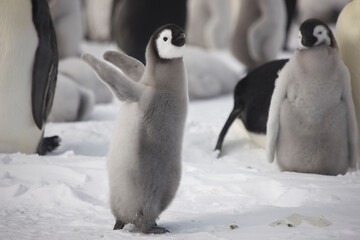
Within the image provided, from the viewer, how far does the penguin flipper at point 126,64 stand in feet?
9.32

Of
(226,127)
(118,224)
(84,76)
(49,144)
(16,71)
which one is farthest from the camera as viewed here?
(84,76)

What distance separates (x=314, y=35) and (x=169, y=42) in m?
1.18

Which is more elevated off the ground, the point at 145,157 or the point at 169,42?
the point at 169,42

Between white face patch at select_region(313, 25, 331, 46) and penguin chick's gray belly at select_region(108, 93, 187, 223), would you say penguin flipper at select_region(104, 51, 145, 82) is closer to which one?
penguin chick's gray belly at select_region(108, 93, 187, 223)

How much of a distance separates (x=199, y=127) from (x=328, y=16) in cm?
623

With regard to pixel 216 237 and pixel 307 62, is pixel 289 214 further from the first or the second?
pixel 307 62

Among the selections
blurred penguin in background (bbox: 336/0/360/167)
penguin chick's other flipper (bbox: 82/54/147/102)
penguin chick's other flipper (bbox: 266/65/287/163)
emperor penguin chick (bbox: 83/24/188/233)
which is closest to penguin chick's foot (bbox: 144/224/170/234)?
emperor penguin chick (bbox: 83/24/188/233)

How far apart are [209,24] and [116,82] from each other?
327 inches

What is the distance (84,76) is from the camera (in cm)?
658

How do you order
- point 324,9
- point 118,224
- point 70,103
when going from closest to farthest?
point 118,224 → point 70,103 → point 324,9

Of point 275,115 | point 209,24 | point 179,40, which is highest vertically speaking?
point 179,40

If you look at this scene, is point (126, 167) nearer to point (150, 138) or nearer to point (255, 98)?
point (150, 138)

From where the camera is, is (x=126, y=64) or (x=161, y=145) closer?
(x=161, y=145)

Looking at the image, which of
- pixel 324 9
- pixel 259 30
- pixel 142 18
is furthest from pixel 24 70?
pixel 324 9
